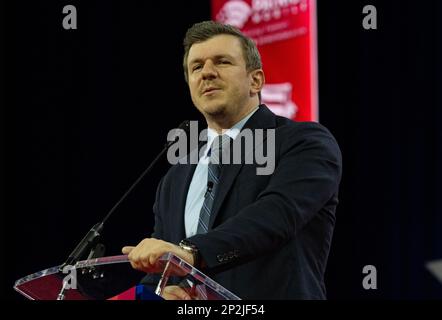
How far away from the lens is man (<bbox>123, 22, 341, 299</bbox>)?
1636 millimetres

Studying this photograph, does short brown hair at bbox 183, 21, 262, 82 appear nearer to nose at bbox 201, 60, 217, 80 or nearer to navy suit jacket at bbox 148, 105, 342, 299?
nose at bbox 201, 60, 217, 80

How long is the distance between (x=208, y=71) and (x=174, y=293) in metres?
0.85

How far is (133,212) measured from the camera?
4539 mm

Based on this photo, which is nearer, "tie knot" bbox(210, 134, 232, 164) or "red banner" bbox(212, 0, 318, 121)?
"tie knot" bbox(210, 134, 232, 164)

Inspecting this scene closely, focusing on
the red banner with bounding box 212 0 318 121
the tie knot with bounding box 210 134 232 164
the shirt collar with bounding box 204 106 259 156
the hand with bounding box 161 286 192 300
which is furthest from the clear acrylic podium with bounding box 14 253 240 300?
the red banner with bounding box 212 0 318 121

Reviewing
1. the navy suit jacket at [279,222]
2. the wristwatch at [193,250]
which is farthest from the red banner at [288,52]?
the wristwatch at [193,250]

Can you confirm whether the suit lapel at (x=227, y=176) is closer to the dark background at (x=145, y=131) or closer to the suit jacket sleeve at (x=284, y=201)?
the suit jacket sleeve at (x=284, y=201)

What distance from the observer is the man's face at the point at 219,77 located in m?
2.19

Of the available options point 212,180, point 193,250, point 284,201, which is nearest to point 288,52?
point 212,180

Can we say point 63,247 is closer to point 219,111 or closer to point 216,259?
point 219,111

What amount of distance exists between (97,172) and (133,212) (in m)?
0.33

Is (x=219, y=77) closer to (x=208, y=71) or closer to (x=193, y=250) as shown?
(x=208, y=71)

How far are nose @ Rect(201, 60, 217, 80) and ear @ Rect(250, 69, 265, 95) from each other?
15 cm
